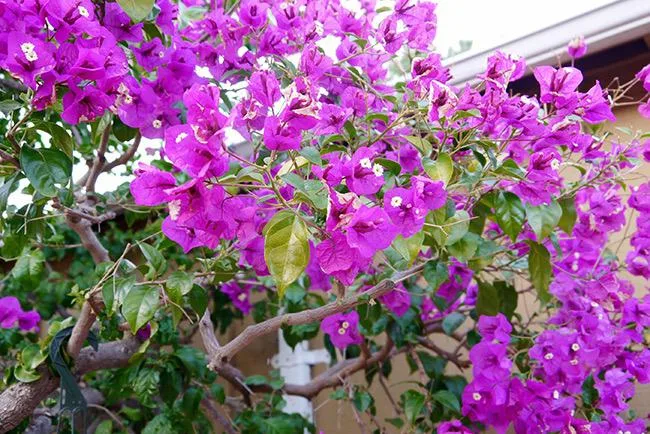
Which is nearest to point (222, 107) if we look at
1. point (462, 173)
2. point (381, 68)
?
point (381, 68)

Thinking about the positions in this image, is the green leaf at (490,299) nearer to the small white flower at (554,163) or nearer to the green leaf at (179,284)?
the small white flower at (554,163)

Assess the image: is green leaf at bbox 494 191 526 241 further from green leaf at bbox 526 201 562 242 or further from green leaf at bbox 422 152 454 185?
green leaf at bbox 422 152 454 185

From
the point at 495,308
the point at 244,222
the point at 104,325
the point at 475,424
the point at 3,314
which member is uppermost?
the point at 244,222

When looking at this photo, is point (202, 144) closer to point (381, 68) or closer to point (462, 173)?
point (462, 173)

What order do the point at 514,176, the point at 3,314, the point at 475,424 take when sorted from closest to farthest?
the point at 514,176 < the point at 475,424 < the point at 3,314

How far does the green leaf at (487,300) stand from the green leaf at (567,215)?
33 cm

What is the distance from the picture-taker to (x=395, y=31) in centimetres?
141

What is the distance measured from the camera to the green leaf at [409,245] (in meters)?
1.04

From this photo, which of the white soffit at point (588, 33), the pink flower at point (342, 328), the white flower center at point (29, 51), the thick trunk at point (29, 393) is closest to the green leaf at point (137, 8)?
the white flower center at point (29, 51)

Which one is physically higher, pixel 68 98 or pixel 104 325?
pixel 68 98

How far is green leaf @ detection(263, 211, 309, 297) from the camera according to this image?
2.79 ft

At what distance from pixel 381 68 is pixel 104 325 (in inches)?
34.0

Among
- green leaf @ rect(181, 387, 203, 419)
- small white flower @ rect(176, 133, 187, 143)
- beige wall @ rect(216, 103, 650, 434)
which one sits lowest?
beige wall @ rect(216, 103, 650, 434)

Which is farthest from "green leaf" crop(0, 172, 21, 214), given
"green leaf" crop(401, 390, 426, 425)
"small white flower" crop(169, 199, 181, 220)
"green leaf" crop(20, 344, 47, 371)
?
"green leaf" crop(401, 390, 426, 425)
